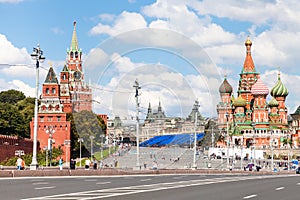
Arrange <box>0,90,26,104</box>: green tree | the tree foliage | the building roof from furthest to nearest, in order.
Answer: <box>0,90,26,104</box>: green tree
the building roof
the tree foliage

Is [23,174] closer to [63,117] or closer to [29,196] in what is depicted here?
[29,196]

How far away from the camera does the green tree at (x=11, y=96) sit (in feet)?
536

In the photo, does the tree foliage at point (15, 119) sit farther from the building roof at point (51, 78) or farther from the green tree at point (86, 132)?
the green tree at point (86, 132)

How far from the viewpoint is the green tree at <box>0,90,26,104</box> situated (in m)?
163

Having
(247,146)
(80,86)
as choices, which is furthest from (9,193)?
(247,146)

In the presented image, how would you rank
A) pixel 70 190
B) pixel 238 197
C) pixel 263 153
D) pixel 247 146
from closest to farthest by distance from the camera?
pixel 238 197 → pixel 70 190 → pixel 263 153 → pixel 247 146

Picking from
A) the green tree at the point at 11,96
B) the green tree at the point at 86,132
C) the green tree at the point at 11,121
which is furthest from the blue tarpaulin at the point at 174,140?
the green tree at the point at 11,96

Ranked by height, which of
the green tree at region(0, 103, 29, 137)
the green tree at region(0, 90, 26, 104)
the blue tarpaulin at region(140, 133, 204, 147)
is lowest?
the blue tarpaulin at region(140, 133, 204, 147)

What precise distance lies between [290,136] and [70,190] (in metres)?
179

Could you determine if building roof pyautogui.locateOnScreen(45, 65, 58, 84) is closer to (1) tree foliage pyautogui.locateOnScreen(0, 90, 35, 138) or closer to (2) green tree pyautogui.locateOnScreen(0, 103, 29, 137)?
(1) tree foliage pyautogui.locateOnScreen(0, 90, 35, 138)

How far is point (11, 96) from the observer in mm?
165125

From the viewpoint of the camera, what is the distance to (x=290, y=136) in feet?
648

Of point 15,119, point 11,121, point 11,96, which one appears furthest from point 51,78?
point 11,96

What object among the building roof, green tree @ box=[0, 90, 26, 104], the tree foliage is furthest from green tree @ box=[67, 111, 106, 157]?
green tree @ box=[0, 90, 26, 104]
